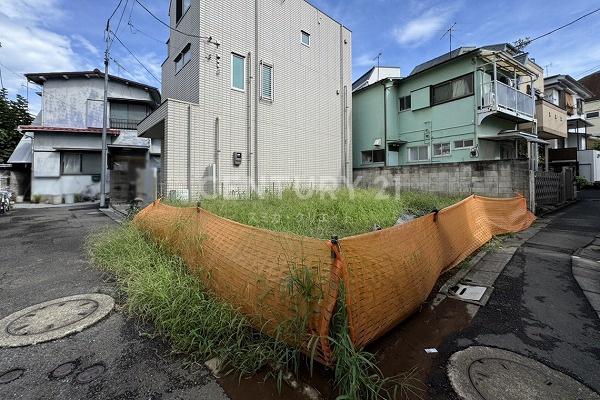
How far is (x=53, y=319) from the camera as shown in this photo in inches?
105

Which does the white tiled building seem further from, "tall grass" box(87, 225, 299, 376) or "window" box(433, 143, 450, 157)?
"tall grass" box(87, 225, 299, 376)

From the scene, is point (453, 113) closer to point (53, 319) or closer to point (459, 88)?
point (459, 88)

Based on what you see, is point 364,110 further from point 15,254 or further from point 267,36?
point 15,254

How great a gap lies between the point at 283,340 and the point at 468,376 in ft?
4.24

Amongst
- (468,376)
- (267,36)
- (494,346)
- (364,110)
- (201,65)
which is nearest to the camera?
(468,376)

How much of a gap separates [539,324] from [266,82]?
9.39 m

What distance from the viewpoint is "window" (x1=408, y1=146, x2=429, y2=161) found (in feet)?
43.5

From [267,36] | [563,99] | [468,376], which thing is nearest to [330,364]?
[468,376]

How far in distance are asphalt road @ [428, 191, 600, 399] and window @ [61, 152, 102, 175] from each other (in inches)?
760

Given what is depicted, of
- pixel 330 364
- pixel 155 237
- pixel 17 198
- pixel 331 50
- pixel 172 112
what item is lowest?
pixel 330 364

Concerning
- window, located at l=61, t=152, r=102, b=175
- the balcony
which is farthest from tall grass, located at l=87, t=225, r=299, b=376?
window, located at l=61, t=152, r=102, b=175

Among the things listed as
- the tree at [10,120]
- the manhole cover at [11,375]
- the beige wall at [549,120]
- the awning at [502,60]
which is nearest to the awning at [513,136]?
the awning at [502,60]

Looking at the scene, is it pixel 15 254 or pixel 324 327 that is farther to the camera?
pixel 15 254

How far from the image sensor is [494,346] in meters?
2.29
